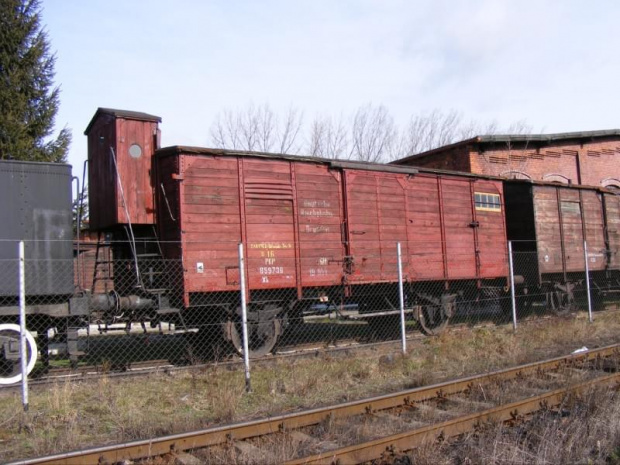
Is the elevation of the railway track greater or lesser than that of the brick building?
lesser

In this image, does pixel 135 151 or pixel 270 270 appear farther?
pixel 270 270

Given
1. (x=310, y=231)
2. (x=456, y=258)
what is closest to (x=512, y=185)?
(x=456, y=258)

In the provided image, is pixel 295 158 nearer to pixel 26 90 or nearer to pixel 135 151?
pixel 135 151

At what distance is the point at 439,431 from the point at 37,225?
6.65 meters

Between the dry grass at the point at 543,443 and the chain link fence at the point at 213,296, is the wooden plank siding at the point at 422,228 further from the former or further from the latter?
the dry grass at the point at 543,443

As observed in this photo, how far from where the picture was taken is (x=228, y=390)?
6.83 meters

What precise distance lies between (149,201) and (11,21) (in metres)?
15.5

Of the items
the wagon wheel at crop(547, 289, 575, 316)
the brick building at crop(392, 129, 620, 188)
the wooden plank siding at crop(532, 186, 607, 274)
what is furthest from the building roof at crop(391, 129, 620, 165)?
the wagon wheel at crop(547, 289, 575, 316)

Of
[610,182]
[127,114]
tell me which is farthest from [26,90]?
[610,182]

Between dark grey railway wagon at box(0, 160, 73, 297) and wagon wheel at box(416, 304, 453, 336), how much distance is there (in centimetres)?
763

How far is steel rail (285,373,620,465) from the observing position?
452 centimetres

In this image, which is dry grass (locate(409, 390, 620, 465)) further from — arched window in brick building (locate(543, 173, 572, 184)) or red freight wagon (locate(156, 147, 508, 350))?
arched window in brick building (locate(543, 173, 572, 184))

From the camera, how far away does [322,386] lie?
25.0ft

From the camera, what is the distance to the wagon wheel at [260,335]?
999 centimetres
